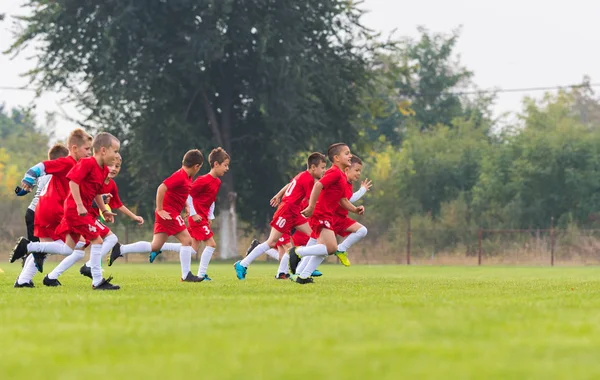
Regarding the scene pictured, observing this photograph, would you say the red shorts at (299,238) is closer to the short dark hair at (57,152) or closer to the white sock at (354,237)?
the white sock at (354,237)

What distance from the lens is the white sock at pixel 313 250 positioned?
599 inches

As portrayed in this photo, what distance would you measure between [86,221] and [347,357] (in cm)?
757

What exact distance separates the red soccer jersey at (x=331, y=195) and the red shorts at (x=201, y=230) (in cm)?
204

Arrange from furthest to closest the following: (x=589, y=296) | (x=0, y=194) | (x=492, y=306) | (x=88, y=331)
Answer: (x=0, y=194) → (x=589, y=296) → (x=492, y=306) → (x=88, y=331)

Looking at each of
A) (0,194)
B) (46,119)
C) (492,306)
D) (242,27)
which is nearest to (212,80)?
(242,27)

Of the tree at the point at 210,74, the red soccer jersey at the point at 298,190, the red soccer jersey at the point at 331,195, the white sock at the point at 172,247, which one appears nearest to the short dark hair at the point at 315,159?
the red soccer jersey at the point at 298,190

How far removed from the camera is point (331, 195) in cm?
1538

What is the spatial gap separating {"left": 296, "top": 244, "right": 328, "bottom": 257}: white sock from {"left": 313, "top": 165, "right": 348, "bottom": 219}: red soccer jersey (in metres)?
0.42

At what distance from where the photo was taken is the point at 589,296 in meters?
12.1

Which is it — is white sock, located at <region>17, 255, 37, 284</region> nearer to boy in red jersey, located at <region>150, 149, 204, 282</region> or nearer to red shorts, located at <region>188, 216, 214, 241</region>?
boy in red jersey, located at <region>150, 149, 204, 282</region>

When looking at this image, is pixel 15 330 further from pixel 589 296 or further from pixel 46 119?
pixel 46 119

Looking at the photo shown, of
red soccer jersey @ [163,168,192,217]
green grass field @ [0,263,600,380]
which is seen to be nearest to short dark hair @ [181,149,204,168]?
red soccer jersey @ [163,168,192,217]

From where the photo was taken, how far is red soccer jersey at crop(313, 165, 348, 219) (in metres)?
15.2

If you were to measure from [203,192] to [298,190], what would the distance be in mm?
1392
